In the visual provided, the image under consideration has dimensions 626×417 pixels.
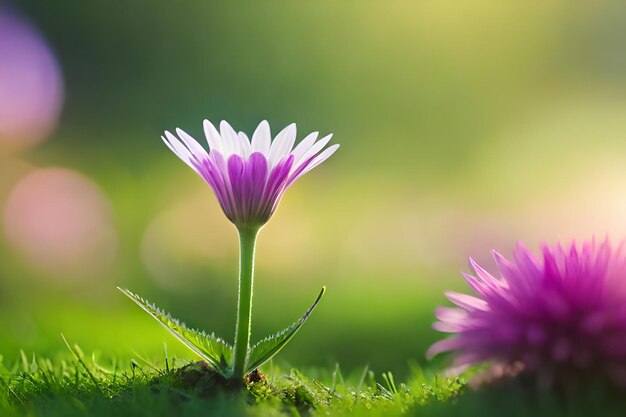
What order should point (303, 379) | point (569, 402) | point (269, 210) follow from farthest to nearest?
point (303, 379) → point (269, 210) → point (569, 402)

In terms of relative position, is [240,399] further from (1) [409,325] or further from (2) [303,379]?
(1) [409,325]

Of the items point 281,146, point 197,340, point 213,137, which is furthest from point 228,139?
point 197,340

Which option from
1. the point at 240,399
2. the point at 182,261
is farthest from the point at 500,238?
the point at 240,399

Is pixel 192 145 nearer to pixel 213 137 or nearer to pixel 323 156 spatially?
pixel 213 137

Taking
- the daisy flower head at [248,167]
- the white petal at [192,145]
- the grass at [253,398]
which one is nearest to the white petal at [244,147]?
the daisy flower head at [248,167]

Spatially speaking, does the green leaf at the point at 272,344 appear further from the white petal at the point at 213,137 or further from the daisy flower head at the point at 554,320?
the white petal at the point at 213,137

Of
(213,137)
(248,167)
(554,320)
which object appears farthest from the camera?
(213,137)
